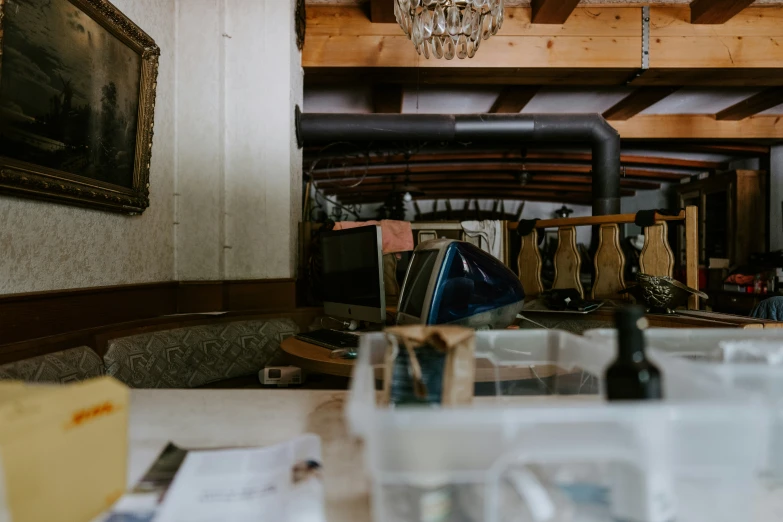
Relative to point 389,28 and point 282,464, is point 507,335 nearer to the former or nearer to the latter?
point 282,464

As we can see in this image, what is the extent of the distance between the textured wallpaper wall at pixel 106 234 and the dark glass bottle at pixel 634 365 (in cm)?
190

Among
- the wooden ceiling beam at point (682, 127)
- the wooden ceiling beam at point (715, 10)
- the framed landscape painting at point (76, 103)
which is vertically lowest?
the framed landscape painting at point (76, 103)

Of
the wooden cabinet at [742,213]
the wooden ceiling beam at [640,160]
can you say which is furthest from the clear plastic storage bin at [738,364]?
the wooden cabinet at [742,213]

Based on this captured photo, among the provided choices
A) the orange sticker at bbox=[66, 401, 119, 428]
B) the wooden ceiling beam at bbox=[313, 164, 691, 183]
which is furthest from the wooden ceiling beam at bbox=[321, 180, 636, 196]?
the orange sticker at bbox=[66, 401, 119, 428]

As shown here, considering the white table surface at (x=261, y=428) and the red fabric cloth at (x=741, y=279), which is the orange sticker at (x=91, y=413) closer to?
the white table surface at (x=261, y=428)

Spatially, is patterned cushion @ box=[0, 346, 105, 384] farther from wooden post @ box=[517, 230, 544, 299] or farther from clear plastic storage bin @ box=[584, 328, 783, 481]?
wooden post @ box=[517, 230, 544, 299]

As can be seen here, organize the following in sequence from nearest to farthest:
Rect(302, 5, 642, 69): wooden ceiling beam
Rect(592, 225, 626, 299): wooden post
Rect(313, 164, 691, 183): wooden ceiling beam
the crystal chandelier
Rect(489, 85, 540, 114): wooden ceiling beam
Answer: the crystal chandelier → Rect(592, 225, 626, 299): wooden post → Rect(302, 5, 642, 69): wooden ceiling beam → Rect(489, 85, 540, 114): wooden ceiling beam → Rect(313, 164, 691, 183): wooden ceiling beam

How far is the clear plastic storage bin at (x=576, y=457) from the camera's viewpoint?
0.45 m

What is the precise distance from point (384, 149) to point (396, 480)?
470cm

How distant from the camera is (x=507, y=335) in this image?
86 cm

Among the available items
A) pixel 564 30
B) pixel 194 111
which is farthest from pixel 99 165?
pixel 564 30

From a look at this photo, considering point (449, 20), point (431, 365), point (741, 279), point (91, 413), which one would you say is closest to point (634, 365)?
point (431, 365)

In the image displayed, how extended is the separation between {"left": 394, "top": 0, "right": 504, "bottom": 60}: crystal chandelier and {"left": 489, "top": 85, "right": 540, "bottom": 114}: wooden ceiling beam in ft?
6.83

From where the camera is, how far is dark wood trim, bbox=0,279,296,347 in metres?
1.65
